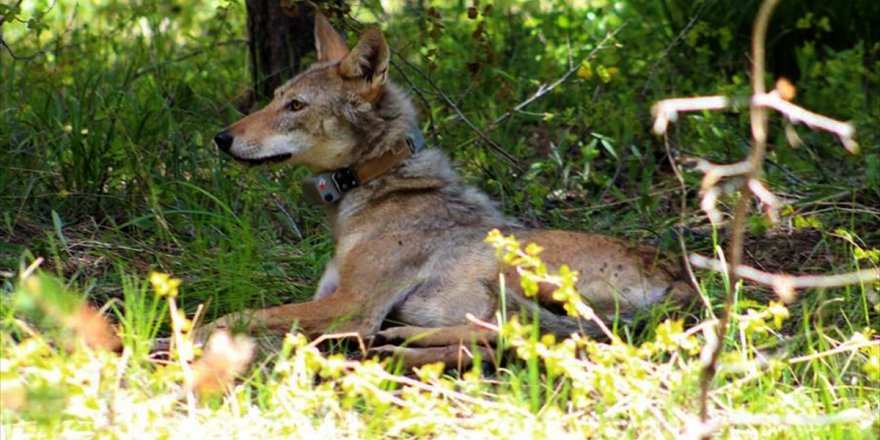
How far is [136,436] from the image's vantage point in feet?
10.9

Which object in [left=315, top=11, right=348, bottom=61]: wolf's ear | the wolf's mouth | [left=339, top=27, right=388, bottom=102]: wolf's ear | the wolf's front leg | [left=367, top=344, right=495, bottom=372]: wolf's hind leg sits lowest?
[left=367, top=344, right=495, bottom=372]: wolf's hind leg

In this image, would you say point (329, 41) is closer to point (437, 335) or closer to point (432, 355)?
point (437, 335)

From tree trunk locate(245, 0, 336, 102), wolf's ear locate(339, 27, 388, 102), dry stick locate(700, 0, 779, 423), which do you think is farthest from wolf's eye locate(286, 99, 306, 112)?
dry stick locate(700, 0, 779, 423)

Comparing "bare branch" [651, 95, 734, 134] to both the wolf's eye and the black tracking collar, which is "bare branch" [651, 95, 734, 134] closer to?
the black tracking collar

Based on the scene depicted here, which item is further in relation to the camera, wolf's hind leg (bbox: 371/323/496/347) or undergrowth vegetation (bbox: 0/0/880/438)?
wolf's hind leg (bbox: 371/323/496/347)

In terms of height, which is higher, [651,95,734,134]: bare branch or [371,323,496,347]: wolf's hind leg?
[651,95,734,134]: bare branch

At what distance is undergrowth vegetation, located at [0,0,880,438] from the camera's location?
140 inches

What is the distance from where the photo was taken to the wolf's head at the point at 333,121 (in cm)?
530

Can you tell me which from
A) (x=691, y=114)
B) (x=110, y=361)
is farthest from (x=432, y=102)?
(x=110, y=361)

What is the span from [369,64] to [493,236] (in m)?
1.85

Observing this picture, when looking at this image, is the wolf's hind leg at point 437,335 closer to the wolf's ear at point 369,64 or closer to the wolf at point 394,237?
the wolf at point 394,237

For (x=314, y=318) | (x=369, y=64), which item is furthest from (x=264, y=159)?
(x=314, y=318)

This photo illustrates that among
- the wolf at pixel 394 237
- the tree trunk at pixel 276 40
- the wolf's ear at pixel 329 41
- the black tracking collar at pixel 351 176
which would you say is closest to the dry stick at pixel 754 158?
the wolf at pixel 394 237

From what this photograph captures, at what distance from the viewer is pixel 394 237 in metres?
5.10
